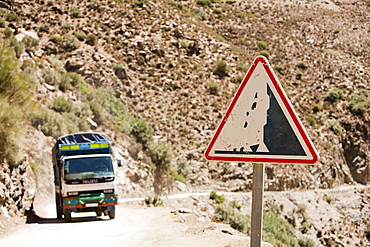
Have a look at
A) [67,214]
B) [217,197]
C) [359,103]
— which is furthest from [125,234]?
[359,103]

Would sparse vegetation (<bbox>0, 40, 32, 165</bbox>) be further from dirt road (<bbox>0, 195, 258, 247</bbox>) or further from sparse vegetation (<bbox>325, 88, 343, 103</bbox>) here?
sparse vegetation (<bbox>325, 88, 343, 103</bbox>)

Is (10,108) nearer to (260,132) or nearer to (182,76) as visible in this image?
(260,132)

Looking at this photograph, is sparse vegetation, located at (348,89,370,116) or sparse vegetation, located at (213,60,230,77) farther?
sparse vegetation, located at (213,60,230,77)

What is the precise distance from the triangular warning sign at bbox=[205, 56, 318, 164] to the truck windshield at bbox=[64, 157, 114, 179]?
39.2 feet

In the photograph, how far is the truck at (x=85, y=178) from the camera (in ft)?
50.1

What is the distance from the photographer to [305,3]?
79562mm

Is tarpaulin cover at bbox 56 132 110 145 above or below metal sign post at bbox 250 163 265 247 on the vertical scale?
below

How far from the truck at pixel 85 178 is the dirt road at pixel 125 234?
0.70 m

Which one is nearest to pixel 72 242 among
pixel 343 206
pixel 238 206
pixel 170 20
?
pixel 238 206

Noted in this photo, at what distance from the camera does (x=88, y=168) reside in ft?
51.0

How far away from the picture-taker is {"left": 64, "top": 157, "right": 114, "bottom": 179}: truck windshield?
50.4ft

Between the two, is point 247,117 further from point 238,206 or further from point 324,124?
point 324,124

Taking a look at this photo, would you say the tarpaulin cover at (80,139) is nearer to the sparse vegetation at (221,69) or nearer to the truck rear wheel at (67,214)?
the truck rear wheel at (67,214)

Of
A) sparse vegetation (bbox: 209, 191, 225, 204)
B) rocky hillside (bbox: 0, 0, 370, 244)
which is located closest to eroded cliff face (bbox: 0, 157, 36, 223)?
rocky hillside (bbox: 0, 0, 370, 244)
